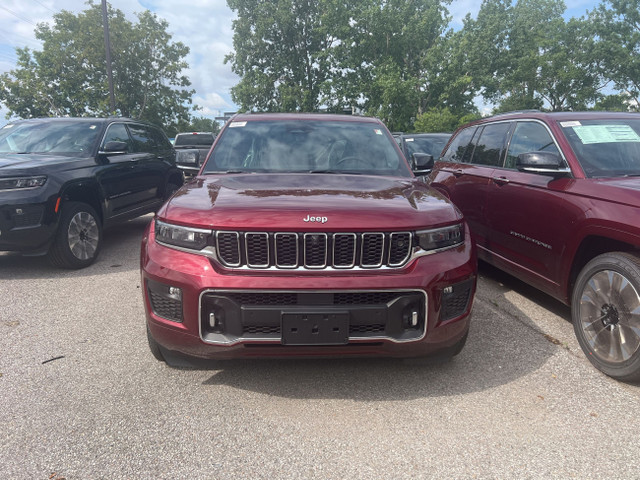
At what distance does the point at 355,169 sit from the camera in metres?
3.60

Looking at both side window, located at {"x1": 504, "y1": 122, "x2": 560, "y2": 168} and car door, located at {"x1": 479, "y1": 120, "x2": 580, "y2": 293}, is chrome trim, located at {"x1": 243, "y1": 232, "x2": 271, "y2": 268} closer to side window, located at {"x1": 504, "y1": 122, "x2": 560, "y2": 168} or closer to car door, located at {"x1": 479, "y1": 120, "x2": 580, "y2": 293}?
car door, located at {"x1": 479, "y1": 120, "x2": 580, "y2": 293}

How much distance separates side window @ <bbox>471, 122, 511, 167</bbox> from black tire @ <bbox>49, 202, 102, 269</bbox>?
488 cm

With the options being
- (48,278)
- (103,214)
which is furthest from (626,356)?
(103,214)

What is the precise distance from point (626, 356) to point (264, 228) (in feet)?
7.90

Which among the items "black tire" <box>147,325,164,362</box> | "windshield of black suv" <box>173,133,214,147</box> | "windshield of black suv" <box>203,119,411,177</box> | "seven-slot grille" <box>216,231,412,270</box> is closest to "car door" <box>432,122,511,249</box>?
"windshield of black suv" <box>203,119,411,177</box>

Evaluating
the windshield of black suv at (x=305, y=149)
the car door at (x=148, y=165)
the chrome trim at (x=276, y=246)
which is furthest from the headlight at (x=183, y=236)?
the car door at (x=148, y=165)

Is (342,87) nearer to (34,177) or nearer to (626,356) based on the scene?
(34,177)

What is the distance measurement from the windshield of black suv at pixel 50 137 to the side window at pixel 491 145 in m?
5.11

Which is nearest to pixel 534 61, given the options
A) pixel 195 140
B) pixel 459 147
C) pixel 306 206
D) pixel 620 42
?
pixel 620 42

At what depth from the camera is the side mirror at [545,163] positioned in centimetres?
354

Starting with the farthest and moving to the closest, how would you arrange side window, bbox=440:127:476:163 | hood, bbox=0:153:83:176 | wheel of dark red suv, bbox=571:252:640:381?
side window, bbox=440:127:476:163
hood, bbox=0:153:83:176
wheel of dark red suv, bbox=571:252:640:381

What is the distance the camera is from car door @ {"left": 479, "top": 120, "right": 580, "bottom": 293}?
140 inches

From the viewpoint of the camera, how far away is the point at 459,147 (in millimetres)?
5695

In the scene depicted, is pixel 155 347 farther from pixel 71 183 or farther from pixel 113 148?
pixel 113 148
